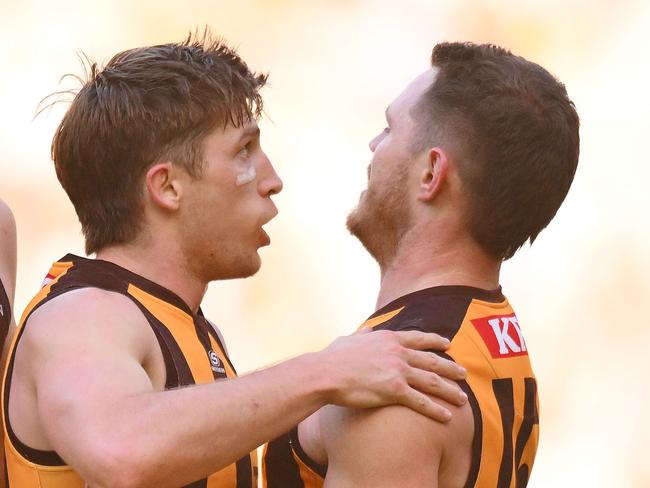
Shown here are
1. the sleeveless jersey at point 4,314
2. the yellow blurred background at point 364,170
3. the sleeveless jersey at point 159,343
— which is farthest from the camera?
the yellow blurred background at point 364,170

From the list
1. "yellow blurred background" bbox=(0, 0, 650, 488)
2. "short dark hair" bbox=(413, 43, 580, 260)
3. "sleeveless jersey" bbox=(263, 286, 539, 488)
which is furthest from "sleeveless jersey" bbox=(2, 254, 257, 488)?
"yellow blurred background" bbox=(0, 0, 650, 488)

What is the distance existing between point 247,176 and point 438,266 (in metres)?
0.58

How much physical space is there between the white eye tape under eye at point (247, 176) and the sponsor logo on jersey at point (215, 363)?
46 cm

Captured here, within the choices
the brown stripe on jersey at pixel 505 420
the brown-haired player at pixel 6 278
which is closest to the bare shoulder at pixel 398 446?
Answer: the brown stripe on jersey at pixel 505 420

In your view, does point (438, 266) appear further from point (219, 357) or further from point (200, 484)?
point (200, 484)

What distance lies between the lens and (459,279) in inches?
125

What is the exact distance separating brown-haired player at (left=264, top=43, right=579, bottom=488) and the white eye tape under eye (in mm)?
302

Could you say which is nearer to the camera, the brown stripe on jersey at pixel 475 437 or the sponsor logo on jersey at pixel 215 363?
the brown stripe on jersey at pixel 475 437

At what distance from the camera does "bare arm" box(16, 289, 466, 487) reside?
2.61 m

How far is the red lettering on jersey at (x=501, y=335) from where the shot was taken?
3066 mm

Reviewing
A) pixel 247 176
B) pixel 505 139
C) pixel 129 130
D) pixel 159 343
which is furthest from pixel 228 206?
pixel 505 139

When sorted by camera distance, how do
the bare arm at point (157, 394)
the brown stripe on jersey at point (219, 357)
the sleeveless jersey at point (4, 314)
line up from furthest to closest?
the sleeveless jersey at point (4, 314) → the brown stripe on jersey at point (219, 357) → the bare arm at point (157, 394)

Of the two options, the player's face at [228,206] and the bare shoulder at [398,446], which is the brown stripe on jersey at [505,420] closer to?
the bare shoulder at [398,446]

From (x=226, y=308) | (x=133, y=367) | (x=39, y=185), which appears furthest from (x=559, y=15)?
(x=133, y=367)
